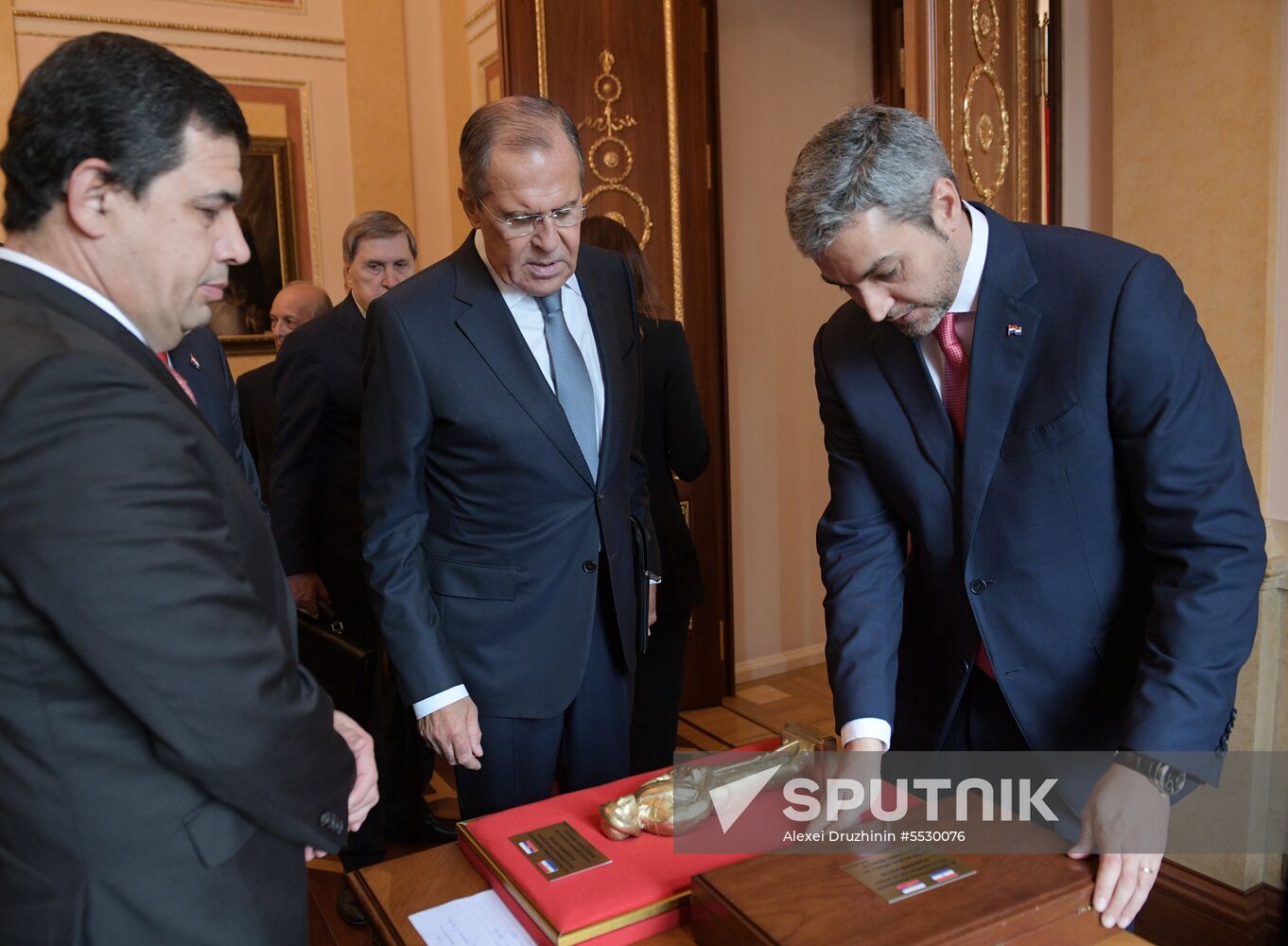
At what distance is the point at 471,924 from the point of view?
140 centimetres

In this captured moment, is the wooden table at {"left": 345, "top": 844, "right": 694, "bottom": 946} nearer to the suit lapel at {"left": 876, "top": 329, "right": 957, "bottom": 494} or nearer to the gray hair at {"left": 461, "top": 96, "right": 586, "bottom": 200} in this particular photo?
the suit lapel at {"left": 876, "top": 329, "right": 957, "bottom": 494}

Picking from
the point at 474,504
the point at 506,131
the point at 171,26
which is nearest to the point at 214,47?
the point at 171,26

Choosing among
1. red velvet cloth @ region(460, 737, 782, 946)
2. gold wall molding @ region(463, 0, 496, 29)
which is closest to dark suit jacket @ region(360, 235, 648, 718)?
red velvet cloth @ region(460, 737, 782, 946)

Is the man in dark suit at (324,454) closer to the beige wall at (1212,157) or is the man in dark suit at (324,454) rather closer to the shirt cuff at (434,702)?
the shirt cuff at (434,702)

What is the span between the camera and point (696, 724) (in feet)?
14.6

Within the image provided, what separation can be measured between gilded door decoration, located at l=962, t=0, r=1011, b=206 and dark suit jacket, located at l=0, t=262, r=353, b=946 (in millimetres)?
2031

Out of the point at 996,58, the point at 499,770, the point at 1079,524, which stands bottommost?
the point at 499,770

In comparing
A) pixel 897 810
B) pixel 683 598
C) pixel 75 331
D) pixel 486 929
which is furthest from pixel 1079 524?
pixel 683 598

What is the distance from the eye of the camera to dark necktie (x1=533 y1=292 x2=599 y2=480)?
2.17 metres

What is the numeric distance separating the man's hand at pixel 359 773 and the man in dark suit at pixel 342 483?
63.6 inches

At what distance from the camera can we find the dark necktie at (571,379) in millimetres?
2168

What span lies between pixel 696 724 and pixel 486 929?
124 inches

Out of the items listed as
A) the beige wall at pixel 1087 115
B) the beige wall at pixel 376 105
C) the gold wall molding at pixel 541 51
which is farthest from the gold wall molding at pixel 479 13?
the beige wall at pixel 1087 115

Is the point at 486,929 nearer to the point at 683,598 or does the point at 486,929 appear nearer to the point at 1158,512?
the point at 1158,512
